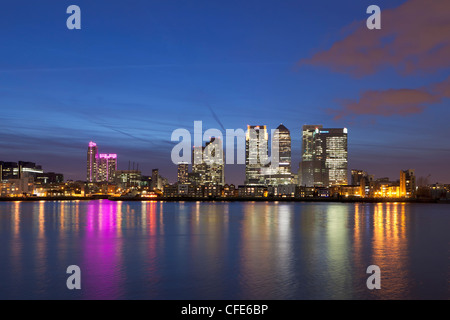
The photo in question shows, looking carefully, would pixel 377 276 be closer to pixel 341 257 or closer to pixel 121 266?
pixel 341 257

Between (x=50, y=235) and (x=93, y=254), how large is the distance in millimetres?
17627

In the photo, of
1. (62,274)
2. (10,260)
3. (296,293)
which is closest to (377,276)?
(296,293)

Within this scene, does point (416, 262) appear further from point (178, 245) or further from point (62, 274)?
point (62, 274)

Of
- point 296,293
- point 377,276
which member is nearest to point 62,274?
point 296,293

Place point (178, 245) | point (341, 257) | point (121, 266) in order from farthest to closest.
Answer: point (178, 245)
point (341, 257)
point (121, 266)

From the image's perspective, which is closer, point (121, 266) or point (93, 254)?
point (121, 266)

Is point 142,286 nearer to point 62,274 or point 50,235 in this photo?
point 62,274

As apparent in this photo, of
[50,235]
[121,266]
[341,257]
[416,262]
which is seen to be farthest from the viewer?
[50,235]

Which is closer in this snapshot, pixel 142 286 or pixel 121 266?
pixel 142 286

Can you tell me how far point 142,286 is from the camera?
23359mm
